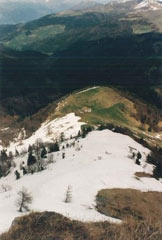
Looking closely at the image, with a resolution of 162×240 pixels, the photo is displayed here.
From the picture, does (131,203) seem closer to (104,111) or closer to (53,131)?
(53,131)

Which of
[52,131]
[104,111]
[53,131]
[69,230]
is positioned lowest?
[52,131]

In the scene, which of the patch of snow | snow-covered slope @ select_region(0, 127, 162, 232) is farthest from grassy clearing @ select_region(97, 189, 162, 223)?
the patch of snow

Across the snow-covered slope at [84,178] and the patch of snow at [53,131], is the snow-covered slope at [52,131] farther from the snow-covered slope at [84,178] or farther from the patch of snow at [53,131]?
the snow-covered slope at [84,178]

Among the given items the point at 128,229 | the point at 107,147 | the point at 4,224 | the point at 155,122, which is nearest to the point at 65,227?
the point at 128,229

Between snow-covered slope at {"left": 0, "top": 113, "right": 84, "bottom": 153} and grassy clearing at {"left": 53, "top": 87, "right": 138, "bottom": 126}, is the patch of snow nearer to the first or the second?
snow-covered slope at {"left": 0, "top": 113, "right": 84, "bottom": 153}

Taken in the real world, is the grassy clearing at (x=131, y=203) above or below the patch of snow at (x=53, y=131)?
above

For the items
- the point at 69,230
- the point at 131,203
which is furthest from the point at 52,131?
the point at 69,230

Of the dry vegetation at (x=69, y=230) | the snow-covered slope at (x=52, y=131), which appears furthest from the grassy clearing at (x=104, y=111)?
the dry vegetation at (x=69, y=230)

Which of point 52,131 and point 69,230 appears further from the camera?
point 52,131
